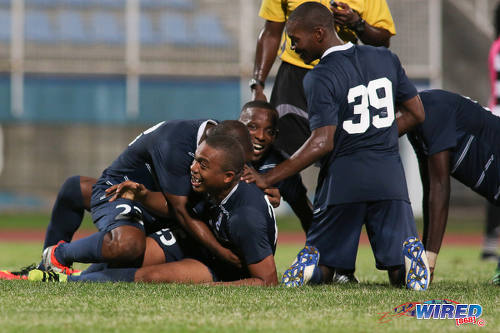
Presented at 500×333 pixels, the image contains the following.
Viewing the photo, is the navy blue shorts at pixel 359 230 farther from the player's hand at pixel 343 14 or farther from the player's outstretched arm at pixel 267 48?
the player's outstretched arm at pixel 267 48

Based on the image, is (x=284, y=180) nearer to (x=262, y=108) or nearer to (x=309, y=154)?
(x=262, y=108)

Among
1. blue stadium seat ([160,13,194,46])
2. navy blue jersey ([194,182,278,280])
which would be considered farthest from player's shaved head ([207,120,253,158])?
blue stadium seat ([160,13,194,46])

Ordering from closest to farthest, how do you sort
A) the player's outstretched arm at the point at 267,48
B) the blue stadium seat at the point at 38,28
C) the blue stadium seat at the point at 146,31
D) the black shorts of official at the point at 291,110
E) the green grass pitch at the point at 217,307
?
the green grass pitch at the point at 217,307, the black shorts of official at the point at 291,110, the player's outstretched arm at the point at 267,48, the blue stadium seat at the point at 38,28, the blue stadium seat at the point at 146,31

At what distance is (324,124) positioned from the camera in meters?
4.07

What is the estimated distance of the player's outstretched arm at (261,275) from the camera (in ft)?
13.3

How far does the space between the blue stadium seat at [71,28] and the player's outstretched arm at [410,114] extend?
15485mm

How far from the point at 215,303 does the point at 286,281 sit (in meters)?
0.88

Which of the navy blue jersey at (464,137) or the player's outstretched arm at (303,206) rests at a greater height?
the navy blue jersey at (464,137)

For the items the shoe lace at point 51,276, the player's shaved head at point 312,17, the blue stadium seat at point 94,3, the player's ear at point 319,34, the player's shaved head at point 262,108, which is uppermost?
the player's shaved head at point 312,17

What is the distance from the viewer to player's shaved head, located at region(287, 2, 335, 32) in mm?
4230

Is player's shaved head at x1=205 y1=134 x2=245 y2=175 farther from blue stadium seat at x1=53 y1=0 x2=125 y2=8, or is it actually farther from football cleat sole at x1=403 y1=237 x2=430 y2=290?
blue stadium seat at x1=53 y1=0 x2=125 y2=8

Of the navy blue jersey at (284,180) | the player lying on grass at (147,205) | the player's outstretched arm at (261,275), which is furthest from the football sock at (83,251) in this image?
the navy blue jersey at (284,180)

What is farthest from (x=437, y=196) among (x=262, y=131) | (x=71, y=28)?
(x=71, y=28)

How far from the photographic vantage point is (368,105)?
166 inches
